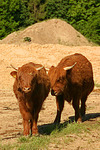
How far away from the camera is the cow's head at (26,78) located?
7.52 meters

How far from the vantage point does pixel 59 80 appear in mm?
9250

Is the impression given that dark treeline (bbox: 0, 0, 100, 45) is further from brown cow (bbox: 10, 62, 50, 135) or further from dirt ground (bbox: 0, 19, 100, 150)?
brown cow (bbox: 10, 62, 50, 135)

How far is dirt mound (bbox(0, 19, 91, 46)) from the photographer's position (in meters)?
32.8

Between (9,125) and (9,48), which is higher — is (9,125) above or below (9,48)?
above

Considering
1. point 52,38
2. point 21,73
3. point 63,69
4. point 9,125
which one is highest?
point 21,73

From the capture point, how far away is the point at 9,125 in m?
9.77

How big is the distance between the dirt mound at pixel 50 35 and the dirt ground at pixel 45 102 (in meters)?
4.23

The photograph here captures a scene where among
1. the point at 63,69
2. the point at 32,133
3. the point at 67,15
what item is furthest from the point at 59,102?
the point at 67,15

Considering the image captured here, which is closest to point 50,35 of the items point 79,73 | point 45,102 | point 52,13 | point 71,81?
point 52,13

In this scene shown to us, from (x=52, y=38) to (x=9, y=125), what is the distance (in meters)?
24.5

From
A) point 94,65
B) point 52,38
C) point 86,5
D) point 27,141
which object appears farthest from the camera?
point 86,5

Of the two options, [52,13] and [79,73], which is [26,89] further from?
[52,13]

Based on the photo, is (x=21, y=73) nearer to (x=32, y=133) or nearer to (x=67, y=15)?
(x=32, y=133)

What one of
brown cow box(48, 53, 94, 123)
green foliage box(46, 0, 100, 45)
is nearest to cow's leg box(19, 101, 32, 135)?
brown cow box(48, 53, 94, 123)
